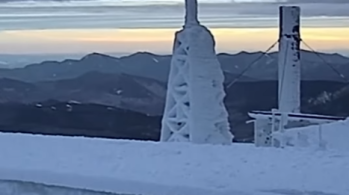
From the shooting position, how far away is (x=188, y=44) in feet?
22.9

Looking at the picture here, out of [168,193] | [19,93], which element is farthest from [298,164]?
[19,93]

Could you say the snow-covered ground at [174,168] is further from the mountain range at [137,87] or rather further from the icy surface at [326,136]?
the mountain range at [137,87]

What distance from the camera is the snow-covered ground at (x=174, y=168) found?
247 centimetres

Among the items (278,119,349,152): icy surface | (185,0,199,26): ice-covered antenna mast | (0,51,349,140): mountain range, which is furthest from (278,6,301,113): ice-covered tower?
(278,119,349,152): icy surface

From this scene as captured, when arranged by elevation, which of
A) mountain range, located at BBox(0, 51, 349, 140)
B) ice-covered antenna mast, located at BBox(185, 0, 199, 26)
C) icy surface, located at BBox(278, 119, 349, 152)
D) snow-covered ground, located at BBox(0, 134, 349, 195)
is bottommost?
snow-covered ground, located at BBox(0, 134, 349, 195)

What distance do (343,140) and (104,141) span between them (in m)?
2.23

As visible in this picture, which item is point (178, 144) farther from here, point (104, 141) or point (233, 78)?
point (233, 78)

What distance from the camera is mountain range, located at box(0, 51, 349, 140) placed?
11.0 m

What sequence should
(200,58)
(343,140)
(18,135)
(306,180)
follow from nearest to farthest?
1. (306,180)
2. (18,135)
3. (343,140)
4. (200,58)

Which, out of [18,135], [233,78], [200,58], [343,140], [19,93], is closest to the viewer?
[18,135]

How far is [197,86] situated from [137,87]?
32.8ft

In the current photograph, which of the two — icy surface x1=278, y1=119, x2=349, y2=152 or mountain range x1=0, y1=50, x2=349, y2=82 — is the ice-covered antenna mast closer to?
icy surface x1=278, y1=119, x2=349, y2=152

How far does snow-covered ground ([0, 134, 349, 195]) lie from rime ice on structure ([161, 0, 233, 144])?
3.90 metres

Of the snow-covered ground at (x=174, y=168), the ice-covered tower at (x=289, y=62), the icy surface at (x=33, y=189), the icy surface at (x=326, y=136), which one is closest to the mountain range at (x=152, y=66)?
the ice-covered tower at (x=289, y=62)
